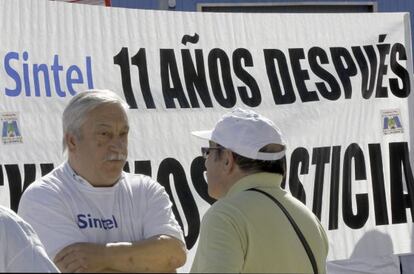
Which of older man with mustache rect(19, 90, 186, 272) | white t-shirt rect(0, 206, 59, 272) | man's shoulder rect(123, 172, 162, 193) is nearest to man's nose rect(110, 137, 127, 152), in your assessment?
older man with mustache rect(19, 90, 186, 272)

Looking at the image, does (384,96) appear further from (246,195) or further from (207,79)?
(246,195)

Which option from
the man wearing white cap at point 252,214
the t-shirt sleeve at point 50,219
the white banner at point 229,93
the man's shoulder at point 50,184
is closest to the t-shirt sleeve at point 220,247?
the man wearing white cap at point 252,214

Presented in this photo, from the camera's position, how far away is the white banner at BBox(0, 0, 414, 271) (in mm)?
4633

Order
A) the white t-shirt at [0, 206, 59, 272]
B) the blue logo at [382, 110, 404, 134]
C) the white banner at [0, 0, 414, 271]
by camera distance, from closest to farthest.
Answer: the white t-shirt at [0, 206, 59, 272], the white banner at [0, 0, 414, 271], the blue logo at [382, 110, 404, 134]

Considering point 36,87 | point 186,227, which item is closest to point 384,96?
point 186,227

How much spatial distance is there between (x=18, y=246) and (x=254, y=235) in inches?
30.1

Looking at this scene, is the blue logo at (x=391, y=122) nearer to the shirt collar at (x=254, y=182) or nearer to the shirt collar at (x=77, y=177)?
the shirt collar at (x=254, y=182)

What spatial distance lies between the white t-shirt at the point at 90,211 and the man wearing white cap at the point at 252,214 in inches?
8.8

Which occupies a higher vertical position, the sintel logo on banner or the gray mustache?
the sintel logo on banner

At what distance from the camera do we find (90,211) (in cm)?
306

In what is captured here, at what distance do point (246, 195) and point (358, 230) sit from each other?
246 centimetres

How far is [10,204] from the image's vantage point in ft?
14.7

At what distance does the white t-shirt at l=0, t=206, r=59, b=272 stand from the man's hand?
284 mm

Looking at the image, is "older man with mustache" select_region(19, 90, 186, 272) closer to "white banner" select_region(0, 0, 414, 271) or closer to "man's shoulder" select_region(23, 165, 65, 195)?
"man's shoulder" select_region(23, 165, 65, 195)
